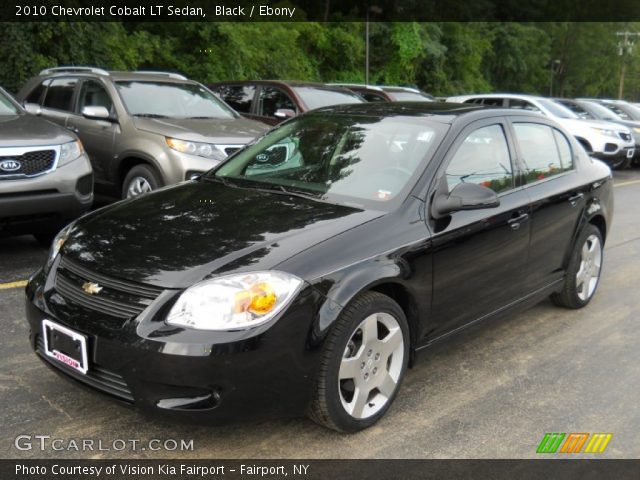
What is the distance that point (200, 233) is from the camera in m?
3.21

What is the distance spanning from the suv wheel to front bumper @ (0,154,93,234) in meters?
1.05

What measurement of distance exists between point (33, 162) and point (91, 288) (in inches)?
126

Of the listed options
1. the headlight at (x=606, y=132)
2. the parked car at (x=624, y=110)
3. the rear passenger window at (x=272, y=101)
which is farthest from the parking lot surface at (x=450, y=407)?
the parked car at (x=624, y=110)

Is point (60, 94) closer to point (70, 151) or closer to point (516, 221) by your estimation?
A: point (70, 151)

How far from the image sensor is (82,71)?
27.5 ft

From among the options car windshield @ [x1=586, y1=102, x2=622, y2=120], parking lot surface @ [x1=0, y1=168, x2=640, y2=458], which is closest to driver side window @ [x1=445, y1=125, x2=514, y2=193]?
parking lot surface @ [x1=0, y1=168, x2=640, y2=458]

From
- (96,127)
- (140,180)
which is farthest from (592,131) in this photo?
(96,127)

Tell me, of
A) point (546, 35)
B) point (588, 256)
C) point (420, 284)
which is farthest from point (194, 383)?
point (546, 35)

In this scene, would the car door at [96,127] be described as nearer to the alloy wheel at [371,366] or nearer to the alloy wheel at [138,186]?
the alloy wheel at [138,186]

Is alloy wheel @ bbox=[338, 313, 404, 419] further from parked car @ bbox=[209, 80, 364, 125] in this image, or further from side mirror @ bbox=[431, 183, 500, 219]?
parked car @ bbox=[209, 80, 364, 125]

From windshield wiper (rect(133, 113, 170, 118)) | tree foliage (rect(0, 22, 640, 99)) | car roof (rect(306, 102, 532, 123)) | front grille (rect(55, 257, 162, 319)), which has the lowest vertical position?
front grille (rect(55, 257, 162, 319))

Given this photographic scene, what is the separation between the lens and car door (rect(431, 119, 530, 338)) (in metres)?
3.60

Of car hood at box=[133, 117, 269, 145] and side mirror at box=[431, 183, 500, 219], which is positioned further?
car hood at box=[133, 117, 269, 145]

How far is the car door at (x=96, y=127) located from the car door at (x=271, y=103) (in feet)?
8.85
